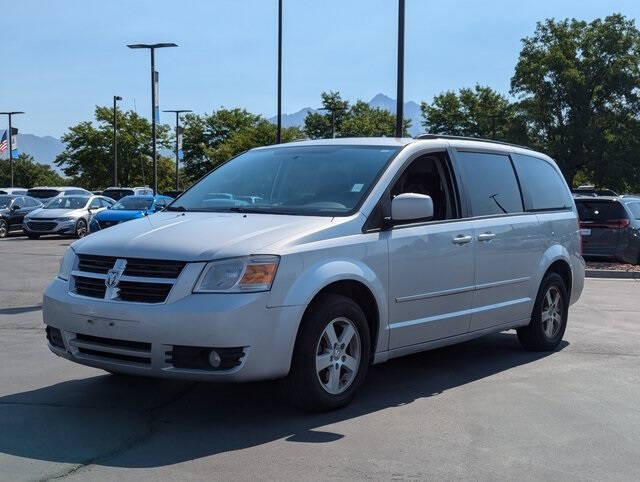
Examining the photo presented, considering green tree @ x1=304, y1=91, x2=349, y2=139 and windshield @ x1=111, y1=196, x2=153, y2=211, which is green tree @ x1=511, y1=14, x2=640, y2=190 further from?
windshield @ x1=111, y1=196, x2=153, y2=211

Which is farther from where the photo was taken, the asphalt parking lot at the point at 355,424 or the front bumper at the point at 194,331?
the front bumper at the point at 194,331

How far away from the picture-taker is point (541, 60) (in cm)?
5394

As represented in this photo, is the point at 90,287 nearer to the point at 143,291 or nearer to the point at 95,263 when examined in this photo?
the point at 95,263

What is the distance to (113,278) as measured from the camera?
17.9ft

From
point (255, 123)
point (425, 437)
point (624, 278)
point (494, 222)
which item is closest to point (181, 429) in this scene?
point (425, 437)

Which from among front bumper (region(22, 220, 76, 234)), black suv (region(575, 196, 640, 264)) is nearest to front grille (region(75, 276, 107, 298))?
black suv (region(575, 196, 640, 264))

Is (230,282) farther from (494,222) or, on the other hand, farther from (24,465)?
(494,222)

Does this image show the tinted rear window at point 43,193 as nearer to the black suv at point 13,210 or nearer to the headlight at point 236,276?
the black suv at point 13,210

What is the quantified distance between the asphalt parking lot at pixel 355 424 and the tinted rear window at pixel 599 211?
372 inches

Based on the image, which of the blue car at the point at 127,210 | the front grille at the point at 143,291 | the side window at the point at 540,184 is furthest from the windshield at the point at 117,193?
the front grille at the point at 143,291

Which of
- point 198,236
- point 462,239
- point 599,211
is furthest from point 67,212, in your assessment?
point 198,236

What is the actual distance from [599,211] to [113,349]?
13.6 metres

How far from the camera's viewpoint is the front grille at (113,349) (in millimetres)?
Answer: 5314

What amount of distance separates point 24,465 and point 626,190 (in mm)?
53974
